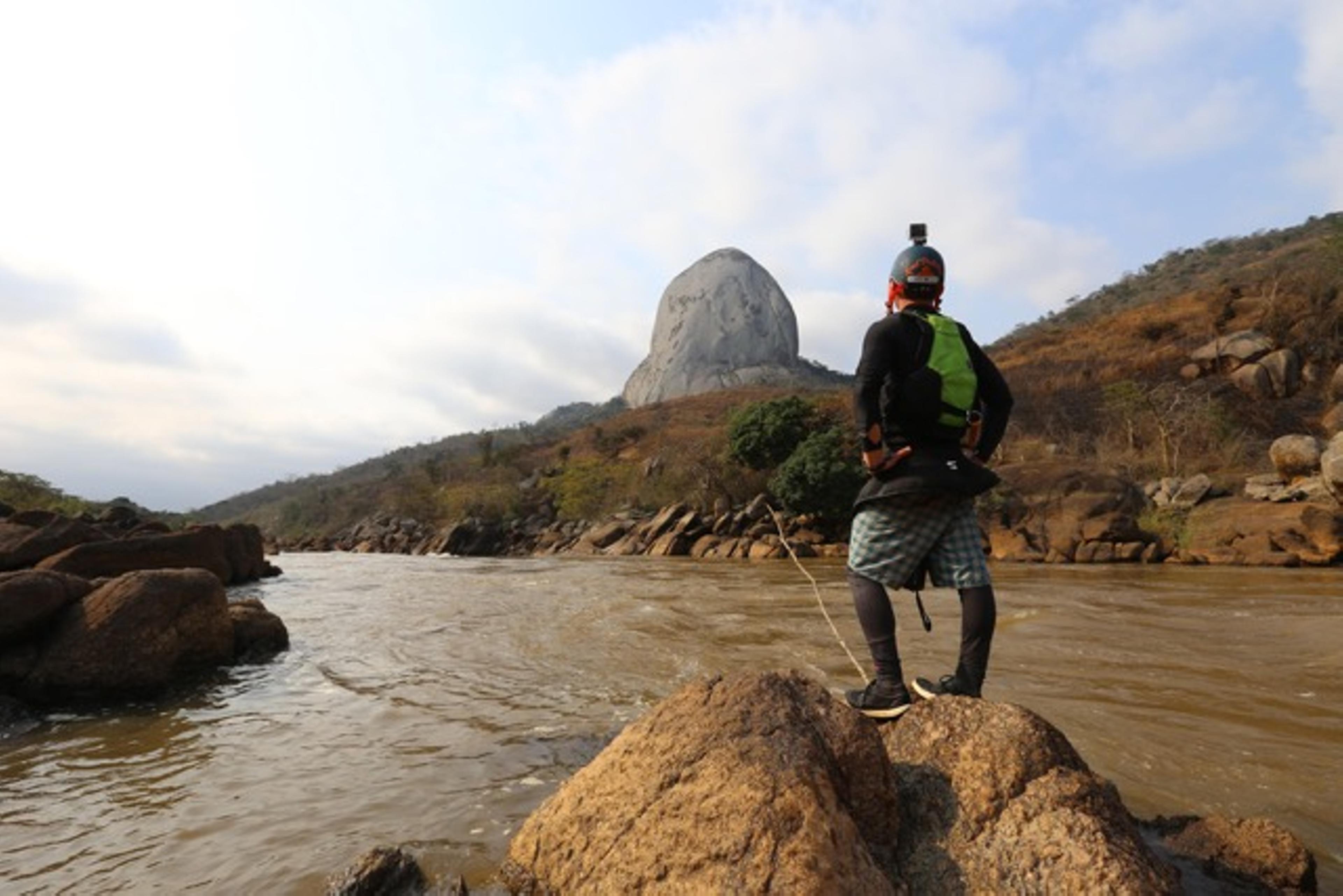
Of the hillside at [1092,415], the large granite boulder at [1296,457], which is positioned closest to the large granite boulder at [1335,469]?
the large granite boulder at [1296,457]

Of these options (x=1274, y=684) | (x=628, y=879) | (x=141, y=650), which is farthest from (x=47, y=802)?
(x=1274, y=684)

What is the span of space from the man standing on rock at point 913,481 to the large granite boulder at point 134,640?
560cm

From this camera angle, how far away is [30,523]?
11.7 meters

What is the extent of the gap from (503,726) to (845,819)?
2827 millimetres

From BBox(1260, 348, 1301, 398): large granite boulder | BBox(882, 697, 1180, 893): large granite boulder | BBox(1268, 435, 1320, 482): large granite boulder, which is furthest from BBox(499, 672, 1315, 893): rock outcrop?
BBox(1260, 348, 1301, 398): large granite boulder

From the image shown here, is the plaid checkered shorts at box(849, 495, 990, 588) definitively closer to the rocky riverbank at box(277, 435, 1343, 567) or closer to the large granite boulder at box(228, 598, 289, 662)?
the rocky riverbank at box(277, 435, 1343, 567)

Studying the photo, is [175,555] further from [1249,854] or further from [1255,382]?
[1255,382]

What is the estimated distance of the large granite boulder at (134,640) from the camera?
5547 mm

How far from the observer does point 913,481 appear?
9.49 feet

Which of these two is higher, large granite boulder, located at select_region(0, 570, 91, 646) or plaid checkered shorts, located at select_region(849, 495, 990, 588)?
plaid checkered shorts, located at select_region(849, 495, 990, 588)

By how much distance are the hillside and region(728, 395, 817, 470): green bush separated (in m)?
1.40

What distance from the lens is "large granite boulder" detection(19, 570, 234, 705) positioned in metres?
5.55

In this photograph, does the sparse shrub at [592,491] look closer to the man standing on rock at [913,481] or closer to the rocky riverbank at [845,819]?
the man standing on rock at [913,481]

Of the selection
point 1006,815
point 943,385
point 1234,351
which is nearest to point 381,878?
point 1006,815
